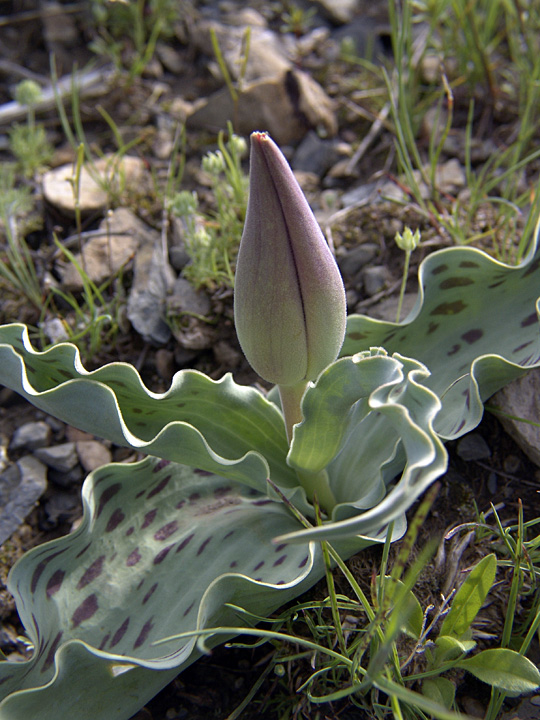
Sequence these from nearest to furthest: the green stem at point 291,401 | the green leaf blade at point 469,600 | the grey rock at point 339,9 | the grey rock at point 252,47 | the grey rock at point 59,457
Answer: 1. the green leaf blade at point 469,600
2. the green stem at point 291,401
3. the grey rock at point 59,457
4. the grey rock at point 252,47
5. the grey rock at point 339,9

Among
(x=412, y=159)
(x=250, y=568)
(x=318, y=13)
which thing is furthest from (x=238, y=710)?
(x=318, y=13)

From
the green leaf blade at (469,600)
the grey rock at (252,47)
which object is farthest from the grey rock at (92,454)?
the grey rock at (252,47)

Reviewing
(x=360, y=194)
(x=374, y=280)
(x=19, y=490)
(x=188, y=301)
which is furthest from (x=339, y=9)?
(x=19, y=490)

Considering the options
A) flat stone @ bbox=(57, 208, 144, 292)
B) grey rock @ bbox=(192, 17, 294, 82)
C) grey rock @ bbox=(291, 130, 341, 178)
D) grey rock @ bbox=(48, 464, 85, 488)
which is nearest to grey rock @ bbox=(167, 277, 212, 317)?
flat stone @ bbox=(57, 208, 144, 292)

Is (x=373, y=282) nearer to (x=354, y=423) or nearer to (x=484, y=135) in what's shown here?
(x=354, y=423)

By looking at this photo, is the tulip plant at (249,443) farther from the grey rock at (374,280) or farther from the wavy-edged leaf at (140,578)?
the grey rock at (374,280)

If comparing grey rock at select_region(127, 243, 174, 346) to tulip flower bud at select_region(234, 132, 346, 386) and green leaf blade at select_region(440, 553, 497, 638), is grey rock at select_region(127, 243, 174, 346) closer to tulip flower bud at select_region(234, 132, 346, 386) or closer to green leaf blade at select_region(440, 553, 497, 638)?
tulip flower bud at select_region(234, 132, 346, 386)

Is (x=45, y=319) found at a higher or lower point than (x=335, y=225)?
lower
